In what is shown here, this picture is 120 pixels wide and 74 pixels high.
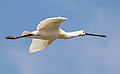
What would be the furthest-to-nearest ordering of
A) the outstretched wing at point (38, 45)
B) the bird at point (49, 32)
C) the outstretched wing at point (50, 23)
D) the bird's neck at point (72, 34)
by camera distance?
the outstretched wing at point (38, 45), the bird's neck at point (72, 34), the bird at point (49, 32), the outstretched wing at point (50, 23)

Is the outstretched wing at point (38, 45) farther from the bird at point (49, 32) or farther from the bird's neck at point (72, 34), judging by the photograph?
the bird's neck at point (72, 34)

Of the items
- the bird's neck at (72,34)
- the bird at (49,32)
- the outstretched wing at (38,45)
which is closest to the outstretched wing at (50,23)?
the bird at (49,32)

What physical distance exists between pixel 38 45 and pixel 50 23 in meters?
3.17

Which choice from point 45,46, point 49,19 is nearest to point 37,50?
point 45,46

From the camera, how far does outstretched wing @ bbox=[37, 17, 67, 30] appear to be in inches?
1541

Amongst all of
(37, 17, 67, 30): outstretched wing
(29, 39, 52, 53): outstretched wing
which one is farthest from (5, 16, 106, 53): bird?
(29, 39, 52, 53): outstretched wing

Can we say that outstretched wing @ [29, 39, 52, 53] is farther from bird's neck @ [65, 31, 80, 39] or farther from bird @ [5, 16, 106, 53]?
bird's neck @ [65, 31, 80, 39]

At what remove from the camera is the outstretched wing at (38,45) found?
42.4 m

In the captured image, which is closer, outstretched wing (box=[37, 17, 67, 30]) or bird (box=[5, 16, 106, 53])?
outstretched wing (box=[37, 17, 67, 30])

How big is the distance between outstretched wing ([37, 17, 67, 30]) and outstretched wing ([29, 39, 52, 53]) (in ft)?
7.18

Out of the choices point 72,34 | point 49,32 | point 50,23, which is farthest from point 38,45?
point 50,23

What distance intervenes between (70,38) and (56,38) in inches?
52.8

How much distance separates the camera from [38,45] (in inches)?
1681

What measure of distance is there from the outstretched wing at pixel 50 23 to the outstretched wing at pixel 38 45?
2.19 metres
